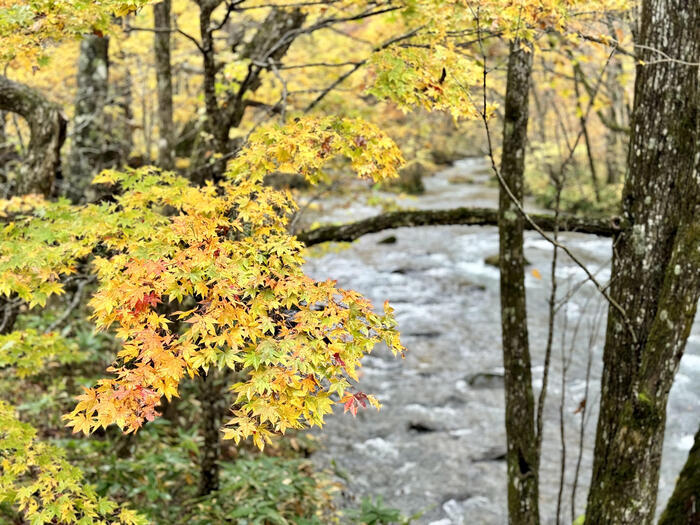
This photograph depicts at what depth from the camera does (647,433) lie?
3.45 meters

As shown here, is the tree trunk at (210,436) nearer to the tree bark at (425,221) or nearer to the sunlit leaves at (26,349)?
the sunlit leaves at (26,349)

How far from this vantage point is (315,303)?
2455 millimetres

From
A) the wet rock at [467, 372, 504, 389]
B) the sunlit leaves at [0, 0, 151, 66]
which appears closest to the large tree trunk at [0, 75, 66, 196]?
the sunlit leaves at [0, 0, 151, 66]

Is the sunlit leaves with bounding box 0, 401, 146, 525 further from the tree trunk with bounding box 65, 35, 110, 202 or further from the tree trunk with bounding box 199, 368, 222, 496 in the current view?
the tree trunk with bounding box 65, 35, 110, 202

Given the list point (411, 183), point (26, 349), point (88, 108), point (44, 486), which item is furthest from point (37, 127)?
point (411, 183)

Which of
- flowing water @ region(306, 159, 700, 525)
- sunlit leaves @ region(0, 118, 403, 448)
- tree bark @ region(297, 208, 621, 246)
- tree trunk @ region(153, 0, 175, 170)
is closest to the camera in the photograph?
sunlit leaves @ region(0, 118, 403, 448)

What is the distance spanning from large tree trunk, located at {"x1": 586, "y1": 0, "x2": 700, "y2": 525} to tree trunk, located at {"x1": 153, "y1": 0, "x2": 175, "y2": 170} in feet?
16.7

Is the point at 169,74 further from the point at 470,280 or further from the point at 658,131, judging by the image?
the point at 470,280

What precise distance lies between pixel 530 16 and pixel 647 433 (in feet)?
9.20

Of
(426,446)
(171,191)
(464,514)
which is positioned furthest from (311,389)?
(426,446)

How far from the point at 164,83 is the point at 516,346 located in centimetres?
508

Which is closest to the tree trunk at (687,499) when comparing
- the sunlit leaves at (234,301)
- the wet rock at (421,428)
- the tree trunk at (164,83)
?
the sunlit leaves at (234,301)

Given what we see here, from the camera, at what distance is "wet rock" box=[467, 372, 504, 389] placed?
9.18 m

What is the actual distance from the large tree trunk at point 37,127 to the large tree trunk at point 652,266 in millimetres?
4518
